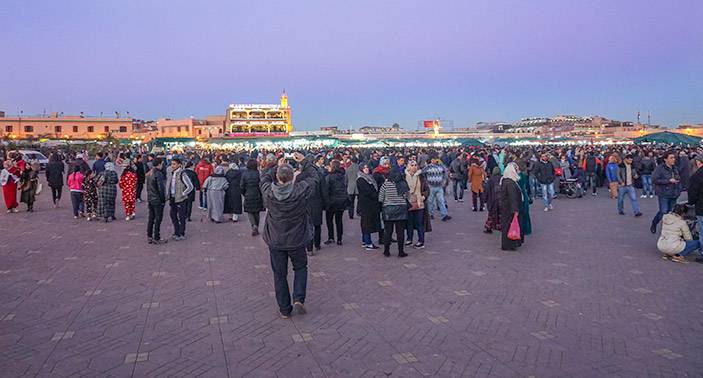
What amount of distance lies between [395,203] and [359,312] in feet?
8.55

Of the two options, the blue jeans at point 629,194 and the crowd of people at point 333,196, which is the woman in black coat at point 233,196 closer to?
the crowd of people at point 333,196

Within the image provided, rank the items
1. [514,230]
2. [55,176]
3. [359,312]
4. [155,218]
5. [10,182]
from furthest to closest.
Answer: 1. [55,176]
2. [10,182]
3. [155,218]
4. [514,230]
5. [359,312]

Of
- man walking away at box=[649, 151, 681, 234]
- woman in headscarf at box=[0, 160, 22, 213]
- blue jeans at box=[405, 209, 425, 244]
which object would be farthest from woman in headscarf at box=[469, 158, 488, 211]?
woman in headscarf at box=[0, 160, 22, 213]

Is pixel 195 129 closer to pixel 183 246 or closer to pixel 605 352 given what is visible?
pixel 183 246

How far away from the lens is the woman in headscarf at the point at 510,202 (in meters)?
7.71

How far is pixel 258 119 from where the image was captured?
306ft

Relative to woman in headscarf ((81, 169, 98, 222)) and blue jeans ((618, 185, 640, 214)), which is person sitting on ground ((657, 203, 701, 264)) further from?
woman in headscarf ((81, 169, 98, 222))

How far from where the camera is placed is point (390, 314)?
498 centimetres

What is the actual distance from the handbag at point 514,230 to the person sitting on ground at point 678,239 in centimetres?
196

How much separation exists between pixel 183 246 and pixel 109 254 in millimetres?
1198

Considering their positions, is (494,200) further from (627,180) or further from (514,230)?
(627,180)

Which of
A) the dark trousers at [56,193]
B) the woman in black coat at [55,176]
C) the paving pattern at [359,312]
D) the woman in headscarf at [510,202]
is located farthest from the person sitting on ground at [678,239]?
Result: the dark trousers at [56,193]

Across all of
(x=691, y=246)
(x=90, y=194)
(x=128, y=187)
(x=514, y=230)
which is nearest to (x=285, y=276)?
(x=514, y=230)

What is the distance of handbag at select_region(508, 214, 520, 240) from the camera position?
25.2ft
